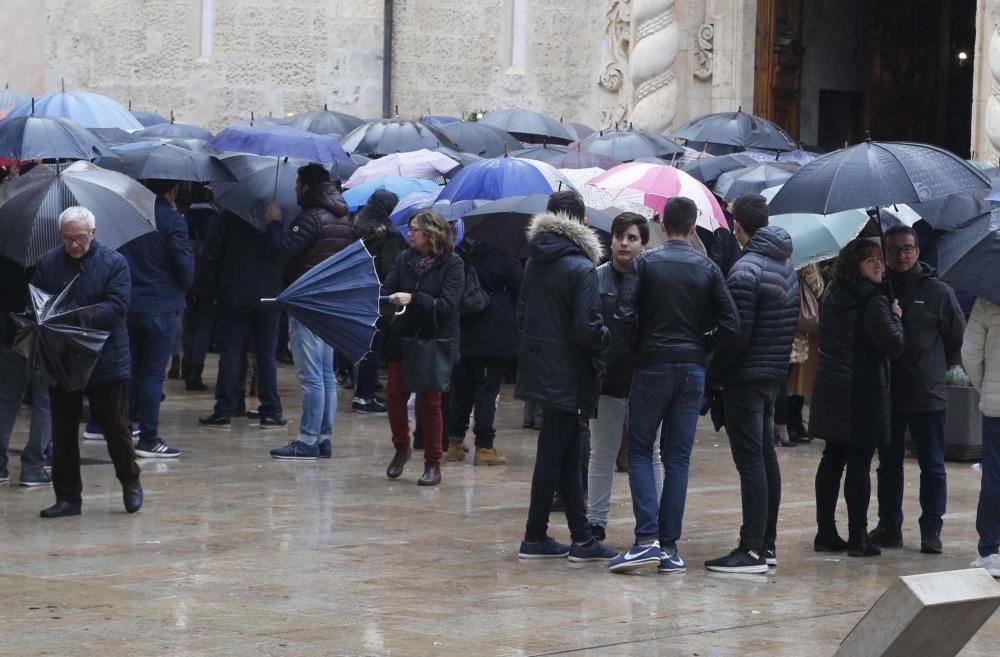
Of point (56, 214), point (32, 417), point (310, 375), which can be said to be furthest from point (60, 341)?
point (310, 375)

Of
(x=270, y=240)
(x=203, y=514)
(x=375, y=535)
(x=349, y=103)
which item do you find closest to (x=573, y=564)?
(x=375, y=535)

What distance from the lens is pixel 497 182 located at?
12.2 meters

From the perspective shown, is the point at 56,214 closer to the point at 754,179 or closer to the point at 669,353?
the point at 669,353

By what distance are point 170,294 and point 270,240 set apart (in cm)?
119

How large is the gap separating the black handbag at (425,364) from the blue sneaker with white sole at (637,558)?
265 cm

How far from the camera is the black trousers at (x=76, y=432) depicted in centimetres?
986

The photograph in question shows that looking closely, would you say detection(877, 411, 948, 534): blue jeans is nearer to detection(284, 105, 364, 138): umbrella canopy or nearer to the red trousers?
the red trousers

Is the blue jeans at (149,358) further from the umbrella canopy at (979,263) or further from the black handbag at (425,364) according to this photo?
the umbrella canopy at (979,263)

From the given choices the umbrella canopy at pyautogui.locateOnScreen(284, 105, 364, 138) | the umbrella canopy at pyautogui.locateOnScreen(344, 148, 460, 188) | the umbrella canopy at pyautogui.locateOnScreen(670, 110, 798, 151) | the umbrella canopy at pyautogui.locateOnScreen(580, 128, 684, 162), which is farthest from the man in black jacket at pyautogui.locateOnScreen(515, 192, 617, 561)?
the umbrella canopy at pyautogui.locateOnScreen(284, 105, 364, 138)

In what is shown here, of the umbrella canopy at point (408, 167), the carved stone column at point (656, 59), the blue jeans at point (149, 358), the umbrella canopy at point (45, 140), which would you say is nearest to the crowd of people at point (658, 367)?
the blue jeans at point (149, 358)

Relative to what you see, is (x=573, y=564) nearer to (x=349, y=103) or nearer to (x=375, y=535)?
(x=375, y=535)

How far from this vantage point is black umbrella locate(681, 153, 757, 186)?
635 inches

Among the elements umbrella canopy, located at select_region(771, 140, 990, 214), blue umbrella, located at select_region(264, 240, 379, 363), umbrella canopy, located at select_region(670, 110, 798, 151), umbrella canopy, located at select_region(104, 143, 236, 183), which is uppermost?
umbrella canopy, located at select_region(670, 110, 798, 151)

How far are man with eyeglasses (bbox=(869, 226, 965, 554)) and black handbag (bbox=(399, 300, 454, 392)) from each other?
111 inches
